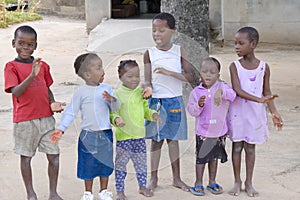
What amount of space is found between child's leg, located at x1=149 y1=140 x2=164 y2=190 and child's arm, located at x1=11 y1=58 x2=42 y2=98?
1182 millimetres

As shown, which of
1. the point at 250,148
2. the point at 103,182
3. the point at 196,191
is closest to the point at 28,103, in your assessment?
the point at 103,182

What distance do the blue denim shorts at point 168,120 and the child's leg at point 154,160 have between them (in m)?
0.12

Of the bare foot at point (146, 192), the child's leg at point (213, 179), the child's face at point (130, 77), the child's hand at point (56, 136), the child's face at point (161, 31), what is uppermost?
the child's face at point (161, 31)

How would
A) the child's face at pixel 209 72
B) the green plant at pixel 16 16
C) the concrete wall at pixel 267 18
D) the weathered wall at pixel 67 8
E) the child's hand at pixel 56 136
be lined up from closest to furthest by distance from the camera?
the child's hand at pixel 56 136
the child's face at pixel 209 72
the concrete wall at pixel 267 18
the green plant at pixel 16 16
the weathered wall at pixel 67 8

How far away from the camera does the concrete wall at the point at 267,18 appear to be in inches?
519

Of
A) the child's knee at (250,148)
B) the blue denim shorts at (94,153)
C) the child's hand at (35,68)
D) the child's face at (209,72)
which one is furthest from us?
the child's knee at (250,148)

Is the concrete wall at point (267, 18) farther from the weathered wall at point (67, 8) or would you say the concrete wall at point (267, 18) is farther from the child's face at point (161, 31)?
the child's face at point (161, 31)

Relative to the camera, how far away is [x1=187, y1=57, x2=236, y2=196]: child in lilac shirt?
4195 mm

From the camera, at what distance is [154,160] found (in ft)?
15.0

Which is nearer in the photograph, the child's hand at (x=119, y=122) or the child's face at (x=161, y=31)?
the child's hand at (x=119, y=122)

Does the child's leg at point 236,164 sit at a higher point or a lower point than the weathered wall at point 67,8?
lower

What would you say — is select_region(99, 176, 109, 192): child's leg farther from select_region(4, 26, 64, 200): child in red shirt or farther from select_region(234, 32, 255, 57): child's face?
select_region(234, 32, 255, 57): child's face

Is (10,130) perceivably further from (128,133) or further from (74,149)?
(128,133)

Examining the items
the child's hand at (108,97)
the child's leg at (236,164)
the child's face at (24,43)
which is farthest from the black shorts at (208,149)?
the child's face at (24,43)
